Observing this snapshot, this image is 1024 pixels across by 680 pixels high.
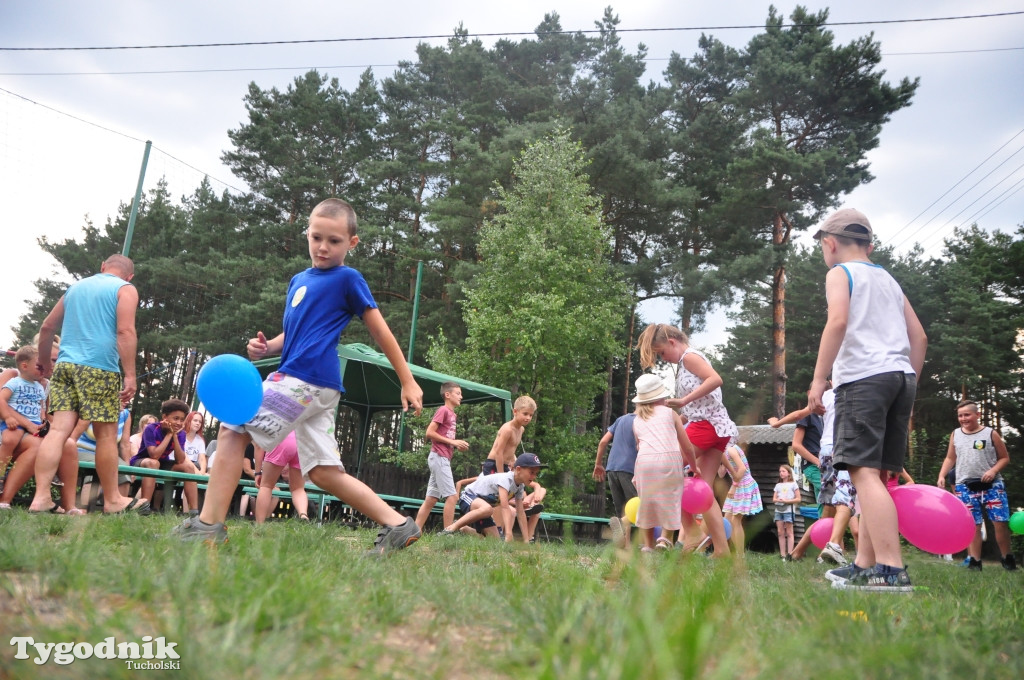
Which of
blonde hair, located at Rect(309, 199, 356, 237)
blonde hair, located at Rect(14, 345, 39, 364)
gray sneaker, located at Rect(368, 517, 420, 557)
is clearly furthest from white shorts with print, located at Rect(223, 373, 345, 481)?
blonde hair, located at Rect(14, 345, 39, 364)

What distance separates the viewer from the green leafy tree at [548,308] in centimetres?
2017

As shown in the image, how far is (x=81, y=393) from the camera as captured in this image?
17.2 feet

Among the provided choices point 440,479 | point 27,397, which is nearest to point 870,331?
point 440,479

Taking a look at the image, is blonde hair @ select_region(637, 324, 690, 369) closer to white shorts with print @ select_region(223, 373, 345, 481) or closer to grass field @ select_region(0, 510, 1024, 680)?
white shorts with print @ select_region(223, 373, 345, 481)

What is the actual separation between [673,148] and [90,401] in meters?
25.2

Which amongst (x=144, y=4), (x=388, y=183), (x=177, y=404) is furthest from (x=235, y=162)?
(x=177, y=404)

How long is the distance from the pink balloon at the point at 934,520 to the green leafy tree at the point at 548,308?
15.8 meters

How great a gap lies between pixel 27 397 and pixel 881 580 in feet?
22.6

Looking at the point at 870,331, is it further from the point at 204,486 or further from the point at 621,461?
the point at 204,486

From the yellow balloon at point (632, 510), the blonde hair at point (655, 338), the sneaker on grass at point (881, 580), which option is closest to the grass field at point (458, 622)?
the sneaker on grass at point (881, 580)

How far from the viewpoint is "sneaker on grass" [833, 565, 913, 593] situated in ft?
10.7

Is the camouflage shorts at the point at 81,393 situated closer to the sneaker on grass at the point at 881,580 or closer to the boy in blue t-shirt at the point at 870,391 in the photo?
the boy in blue t-shirt at the point at 870,391

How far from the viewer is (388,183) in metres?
30.3

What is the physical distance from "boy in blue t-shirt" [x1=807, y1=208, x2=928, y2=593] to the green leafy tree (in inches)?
623
